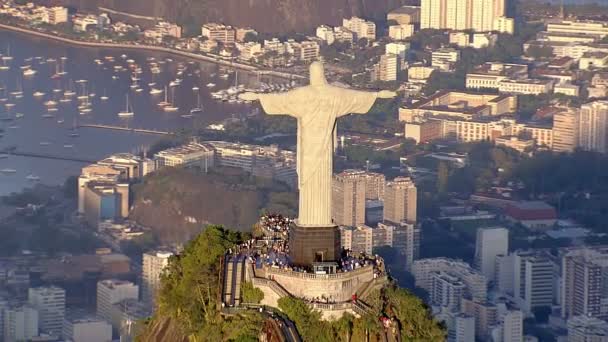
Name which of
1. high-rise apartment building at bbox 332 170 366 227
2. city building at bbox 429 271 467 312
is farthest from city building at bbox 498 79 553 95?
city building at bbox 429 271 467 312

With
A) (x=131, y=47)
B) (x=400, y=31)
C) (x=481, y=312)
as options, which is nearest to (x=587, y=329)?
(x=481, y=312)

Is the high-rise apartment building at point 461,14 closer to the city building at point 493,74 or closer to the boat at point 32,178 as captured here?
the city building at point 493,74

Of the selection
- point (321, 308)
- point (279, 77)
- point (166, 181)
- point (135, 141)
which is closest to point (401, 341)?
point (321, 308)

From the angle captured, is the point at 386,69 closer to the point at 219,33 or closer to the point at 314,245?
the point at 219,33

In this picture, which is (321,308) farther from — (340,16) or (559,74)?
(340,16)

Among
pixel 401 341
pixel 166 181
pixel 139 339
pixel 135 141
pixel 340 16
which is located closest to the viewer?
pixel 401 341

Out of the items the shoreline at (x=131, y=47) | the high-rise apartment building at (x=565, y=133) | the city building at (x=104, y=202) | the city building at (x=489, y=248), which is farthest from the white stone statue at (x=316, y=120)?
the shoreline at (x=131, y=47)
